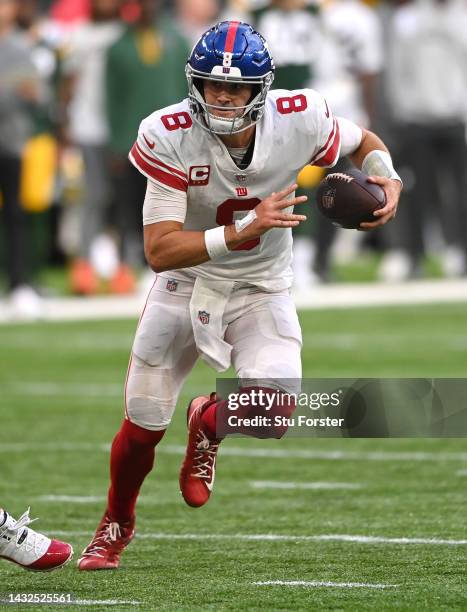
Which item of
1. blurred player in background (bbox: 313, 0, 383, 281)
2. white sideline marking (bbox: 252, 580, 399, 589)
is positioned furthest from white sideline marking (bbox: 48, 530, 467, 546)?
blurred player in background (bbox: 313, 0, 383, 281)

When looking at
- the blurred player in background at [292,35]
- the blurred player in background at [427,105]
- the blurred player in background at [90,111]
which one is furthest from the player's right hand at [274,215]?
the blurred player in background at [427,105]

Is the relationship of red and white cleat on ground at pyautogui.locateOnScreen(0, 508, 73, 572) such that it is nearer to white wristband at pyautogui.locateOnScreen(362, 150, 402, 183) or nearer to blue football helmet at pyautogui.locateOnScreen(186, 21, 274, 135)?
blue football helmet at pyautogui.locateOnScreen(186, 21, 274, 135)

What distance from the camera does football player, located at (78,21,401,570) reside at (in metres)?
5.40

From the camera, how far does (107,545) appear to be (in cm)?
560

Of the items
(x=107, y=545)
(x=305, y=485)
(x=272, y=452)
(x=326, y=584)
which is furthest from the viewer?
(x=272, y=452)

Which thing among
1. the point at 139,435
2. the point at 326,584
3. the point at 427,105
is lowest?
the point at 427,105

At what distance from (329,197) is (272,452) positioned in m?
2.61

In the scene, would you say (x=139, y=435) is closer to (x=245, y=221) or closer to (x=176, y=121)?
(x=245, y=221)

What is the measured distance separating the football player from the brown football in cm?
5

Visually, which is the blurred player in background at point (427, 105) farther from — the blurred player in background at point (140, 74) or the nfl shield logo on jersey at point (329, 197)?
the nfl shield logo on jersey at point (329, 197)

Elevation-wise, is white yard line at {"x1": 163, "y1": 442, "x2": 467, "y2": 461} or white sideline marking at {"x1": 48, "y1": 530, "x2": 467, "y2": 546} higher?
white sideline marking at {"x1": 48, "y1": 530, "x2": 467, "y2": 546}

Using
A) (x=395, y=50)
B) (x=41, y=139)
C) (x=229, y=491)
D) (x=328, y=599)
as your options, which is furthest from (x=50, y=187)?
(x=328, y=599)

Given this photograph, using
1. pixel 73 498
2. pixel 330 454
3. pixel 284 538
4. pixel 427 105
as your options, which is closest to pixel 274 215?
pixel 284 538

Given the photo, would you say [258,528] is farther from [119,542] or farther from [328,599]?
[328,599]
